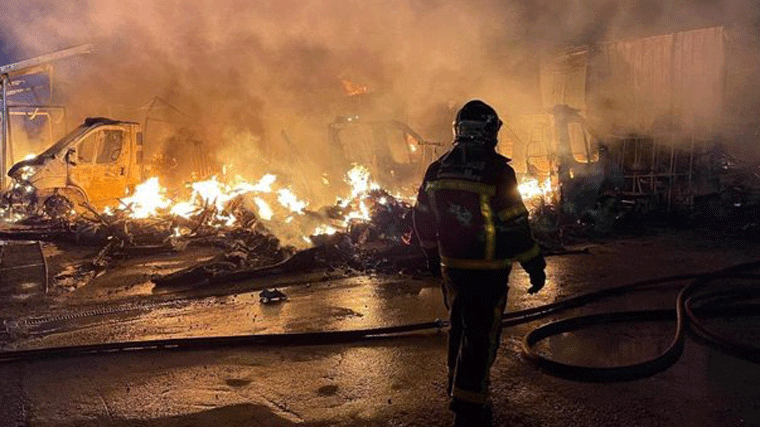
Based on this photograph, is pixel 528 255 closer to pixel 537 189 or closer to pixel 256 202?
pixel 256 202

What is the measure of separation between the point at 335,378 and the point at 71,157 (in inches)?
384

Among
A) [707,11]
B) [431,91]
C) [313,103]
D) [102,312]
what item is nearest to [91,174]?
[313,103]

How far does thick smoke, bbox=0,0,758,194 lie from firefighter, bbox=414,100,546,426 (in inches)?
392

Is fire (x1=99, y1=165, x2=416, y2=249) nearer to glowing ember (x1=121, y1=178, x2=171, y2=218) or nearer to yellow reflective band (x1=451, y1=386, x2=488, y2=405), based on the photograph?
glowing ember (x1=121, y1=178, x2=171, y2=218)

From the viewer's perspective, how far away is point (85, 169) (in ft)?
38.3

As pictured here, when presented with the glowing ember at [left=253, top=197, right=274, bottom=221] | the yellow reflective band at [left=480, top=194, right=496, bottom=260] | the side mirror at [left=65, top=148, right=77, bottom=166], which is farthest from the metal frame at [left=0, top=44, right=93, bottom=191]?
the yellow reflective band at [left=480, top=194, right=496, bottom=260]

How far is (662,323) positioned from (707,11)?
28.8 ft

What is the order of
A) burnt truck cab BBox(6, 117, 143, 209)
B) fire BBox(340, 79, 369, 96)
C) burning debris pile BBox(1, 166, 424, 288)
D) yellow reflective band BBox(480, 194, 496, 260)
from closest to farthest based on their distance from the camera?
yellow reflective band BBox(480, 194, 496, 260) → burning debris pile BBox(1, 166, 424, 288) → burnt truck cab BBox(6, 117, 143, 209) → fire BBox(340, 79, 369, 96)

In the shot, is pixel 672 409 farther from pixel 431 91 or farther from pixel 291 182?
pixel 431 91

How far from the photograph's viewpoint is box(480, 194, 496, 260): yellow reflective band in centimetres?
292

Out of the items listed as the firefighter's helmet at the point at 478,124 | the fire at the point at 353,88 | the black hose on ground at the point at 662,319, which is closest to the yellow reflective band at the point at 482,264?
the firefighter's helmet at the point at 478,124

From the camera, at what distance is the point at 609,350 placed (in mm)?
4305

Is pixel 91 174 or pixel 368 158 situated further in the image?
pixel 368 158

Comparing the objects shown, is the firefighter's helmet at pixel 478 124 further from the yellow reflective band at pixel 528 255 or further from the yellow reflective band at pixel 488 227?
the yellow reflective band at pixel 528 255
